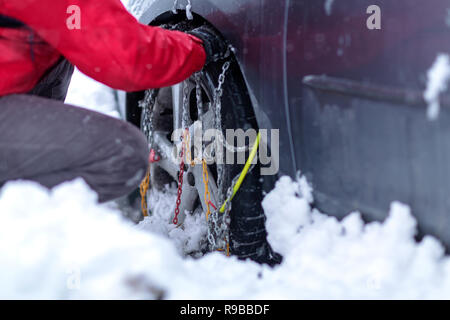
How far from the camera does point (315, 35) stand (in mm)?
1130

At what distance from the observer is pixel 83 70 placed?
1.41m

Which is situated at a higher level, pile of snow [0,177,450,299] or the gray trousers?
the gray trousers

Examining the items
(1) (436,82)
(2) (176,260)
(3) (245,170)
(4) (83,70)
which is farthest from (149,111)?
(1) (436,82)

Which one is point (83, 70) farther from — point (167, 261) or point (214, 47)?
point (167, 261)

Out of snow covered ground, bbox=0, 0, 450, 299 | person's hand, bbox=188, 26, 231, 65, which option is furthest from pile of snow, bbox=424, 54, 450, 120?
person's hand, bbox=188, 26, 231, 65

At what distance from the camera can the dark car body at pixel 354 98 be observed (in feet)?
3.02

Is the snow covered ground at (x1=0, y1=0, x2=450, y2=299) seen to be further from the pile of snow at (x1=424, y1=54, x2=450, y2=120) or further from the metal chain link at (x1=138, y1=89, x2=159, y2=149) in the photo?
the metal chain link at (x1=138, y1=89, x2=159, y2=149)

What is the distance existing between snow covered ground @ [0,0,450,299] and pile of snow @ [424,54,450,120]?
0.82ft

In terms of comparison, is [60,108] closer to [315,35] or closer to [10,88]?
[10,88]

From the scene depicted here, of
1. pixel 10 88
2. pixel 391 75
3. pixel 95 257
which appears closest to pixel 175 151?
pixel 10 88

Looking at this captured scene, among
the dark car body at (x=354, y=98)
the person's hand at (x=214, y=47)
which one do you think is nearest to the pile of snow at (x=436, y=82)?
Answer: the dark car body at (x=354, y=98)

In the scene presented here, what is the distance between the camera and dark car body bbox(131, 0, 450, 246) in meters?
0.92

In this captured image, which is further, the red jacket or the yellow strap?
the yellow strap

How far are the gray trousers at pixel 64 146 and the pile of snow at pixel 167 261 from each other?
106mm
